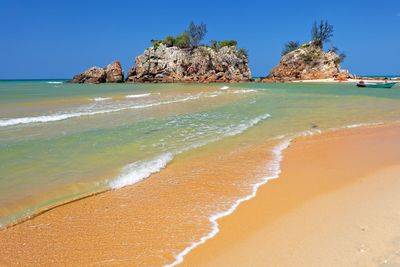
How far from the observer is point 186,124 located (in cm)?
1383

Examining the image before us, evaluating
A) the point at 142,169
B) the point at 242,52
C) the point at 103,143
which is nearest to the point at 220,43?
the point at 242,52

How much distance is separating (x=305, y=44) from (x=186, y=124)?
79711mm

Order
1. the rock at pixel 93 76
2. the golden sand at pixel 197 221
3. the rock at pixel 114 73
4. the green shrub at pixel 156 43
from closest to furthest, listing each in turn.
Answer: the golden sand at pixel 197 221 → the rock at pixel 93 76 → the rock at pixel 114 73 → the green shrub at pixel 156 43

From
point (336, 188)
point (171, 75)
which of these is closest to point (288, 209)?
point (336, 188)

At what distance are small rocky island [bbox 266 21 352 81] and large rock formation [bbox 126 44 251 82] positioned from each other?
11329mm

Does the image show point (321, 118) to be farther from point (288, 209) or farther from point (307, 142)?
point (288, 209)

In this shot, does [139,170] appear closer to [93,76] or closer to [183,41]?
[93,76]

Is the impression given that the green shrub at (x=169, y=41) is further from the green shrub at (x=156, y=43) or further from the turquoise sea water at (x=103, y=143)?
the turquoise sea water at (x=103, y=143)

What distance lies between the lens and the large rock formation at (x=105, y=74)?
76631mm

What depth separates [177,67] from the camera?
250ft

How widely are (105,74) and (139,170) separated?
2931 inches

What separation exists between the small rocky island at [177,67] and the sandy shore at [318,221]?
67.7m

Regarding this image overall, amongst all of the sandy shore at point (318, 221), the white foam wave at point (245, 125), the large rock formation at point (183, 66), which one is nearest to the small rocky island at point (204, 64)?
the large rock formation at point (183, 66)

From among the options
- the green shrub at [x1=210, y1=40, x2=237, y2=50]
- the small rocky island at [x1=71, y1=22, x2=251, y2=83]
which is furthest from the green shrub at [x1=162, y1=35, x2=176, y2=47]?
the green shrub at [x1=210, y1=40, x2=237, y2=50]
